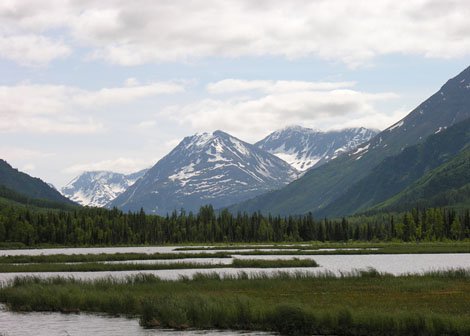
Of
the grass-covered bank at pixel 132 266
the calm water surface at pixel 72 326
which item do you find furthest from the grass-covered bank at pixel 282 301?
the grass-covered bank at pixel 132 266

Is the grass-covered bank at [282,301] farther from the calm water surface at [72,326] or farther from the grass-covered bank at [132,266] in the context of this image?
the grass-covered bank at [132,266]

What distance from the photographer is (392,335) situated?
44.7 m

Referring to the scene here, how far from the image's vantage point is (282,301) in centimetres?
5812

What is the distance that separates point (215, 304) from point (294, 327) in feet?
23.9

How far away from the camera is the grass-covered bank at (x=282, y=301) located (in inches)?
1837

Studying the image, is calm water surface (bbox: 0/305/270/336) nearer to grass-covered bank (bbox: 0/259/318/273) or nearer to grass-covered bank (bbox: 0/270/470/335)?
grass-covered bank (bbox: 0/270/470/335)

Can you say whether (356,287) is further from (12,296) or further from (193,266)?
(193,266)

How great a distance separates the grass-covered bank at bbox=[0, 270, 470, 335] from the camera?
4666cm

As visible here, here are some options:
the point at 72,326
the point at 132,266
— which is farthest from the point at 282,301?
the point at 132,266

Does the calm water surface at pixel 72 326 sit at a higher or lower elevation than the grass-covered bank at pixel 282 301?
lower

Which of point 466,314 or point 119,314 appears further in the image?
point 119,314

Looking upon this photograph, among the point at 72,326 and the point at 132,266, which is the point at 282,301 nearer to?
the point at 72,326

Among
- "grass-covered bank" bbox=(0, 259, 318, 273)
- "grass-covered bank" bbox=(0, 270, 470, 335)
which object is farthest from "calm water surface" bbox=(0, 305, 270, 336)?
"grass-covered bank" bbox=(0, 259, 318, 273)

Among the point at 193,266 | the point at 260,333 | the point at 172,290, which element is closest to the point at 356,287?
the point at 172,290
